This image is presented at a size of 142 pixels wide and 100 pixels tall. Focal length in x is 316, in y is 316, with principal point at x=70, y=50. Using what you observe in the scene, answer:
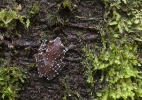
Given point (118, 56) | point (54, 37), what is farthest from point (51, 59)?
point (118, 56)

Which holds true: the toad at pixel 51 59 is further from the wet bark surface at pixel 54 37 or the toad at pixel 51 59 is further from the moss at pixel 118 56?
the moss at pixel 118 56

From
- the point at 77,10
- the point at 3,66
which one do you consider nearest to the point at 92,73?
the point at 77,10

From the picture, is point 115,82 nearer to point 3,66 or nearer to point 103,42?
point 103,42

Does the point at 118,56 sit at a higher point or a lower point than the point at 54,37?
lower

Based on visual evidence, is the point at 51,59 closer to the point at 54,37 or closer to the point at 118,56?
the point at 54,37

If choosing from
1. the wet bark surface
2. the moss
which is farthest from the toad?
the moss

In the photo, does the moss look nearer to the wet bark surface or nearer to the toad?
the wet bark surface

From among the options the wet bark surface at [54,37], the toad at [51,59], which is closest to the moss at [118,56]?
the wet bark surface at [54,37]

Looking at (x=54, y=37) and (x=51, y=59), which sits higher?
(x=54, y=37)
